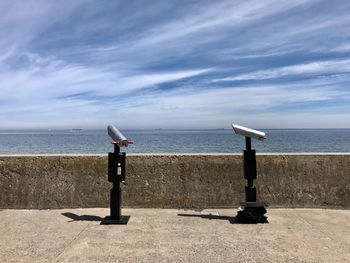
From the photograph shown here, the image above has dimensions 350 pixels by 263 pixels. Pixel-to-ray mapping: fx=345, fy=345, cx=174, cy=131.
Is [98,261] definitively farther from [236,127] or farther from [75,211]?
[236,127]

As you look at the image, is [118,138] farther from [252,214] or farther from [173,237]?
[252,214]

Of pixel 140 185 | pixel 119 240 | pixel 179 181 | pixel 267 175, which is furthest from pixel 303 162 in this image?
pixel 119 240

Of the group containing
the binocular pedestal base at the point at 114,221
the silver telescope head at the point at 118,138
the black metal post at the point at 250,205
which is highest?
the silver telescope head at the point at 118,138

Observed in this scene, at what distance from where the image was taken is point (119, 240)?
4273 millimetres

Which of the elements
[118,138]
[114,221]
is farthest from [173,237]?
[118,138]

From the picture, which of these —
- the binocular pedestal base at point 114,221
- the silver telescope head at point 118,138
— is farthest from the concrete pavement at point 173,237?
the silver telescope head at point 118,138

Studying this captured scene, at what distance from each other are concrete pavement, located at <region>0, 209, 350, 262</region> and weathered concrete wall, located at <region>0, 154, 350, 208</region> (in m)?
0.24

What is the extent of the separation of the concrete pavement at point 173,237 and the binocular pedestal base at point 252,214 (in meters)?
0.17

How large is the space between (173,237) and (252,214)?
1.35 metres

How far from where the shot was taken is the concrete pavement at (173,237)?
12.2 feet

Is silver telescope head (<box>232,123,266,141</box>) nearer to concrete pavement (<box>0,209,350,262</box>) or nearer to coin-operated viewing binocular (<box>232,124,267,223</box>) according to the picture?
coin-operated viewing binocular (<box>232,124,267,223</box>)

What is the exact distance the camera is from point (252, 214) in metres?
5.07

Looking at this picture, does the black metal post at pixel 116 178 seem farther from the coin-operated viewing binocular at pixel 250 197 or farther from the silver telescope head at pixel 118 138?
the coin-operated viewing binocular at pixel 250 197

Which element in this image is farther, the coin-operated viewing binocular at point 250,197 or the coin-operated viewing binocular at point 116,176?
the coin-operated viewing binocular at point 116,176
